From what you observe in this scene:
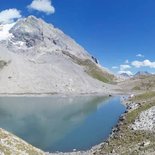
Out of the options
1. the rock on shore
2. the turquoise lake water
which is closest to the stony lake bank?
the rock on shore

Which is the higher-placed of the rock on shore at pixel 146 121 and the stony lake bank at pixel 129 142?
the rock on shore at pixel 146 121

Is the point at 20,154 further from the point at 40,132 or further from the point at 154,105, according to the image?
the point at 40,132

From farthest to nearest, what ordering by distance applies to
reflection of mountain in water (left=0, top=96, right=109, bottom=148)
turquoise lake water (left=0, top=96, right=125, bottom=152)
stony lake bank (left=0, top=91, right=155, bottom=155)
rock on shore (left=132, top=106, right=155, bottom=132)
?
1. reflection of mountain in water (left=0, top=96, right=109, bottom=148)
2. turquoise lake water (left=0, top=96, right=125, bottom=152)
3. rock on shore (left=132, top=106, right=155, bottom=132)
4. stony lake bank (left=0, top=91, right=155, bottom=155)

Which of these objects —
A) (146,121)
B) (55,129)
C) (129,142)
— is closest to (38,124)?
(55,129)

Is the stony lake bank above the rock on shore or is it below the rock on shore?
below

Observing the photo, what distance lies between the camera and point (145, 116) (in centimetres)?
6372

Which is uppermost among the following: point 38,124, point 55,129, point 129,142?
point 129,142

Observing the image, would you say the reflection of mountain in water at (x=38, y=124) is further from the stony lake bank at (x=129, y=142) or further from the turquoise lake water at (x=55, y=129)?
the stony lake bank at (x=129, y=142)

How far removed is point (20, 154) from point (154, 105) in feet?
164

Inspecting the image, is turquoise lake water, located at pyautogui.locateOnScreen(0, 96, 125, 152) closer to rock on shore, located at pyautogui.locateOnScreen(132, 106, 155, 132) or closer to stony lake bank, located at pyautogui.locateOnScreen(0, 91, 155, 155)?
stony lake bank, located at pyautogui.locateOnScreen(0, 91, 155, 155)

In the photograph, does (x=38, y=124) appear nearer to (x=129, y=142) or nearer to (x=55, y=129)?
(x=55, y=129)

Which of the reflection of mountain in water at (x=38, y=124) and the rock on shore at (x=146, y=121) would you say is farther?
the reflection of mountain in water at (x=38, y=124)

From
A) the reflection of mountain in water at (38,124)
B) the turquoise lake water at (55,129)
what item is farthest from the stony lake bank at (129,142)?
the reflection of mountain in water at (38,124)

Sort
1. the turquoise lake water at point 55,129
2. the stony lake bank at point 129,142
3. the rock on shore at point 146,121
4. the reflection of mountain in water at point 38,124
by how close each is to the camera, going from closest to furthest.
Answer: the stony lake bank at point 129,142 → the rock on shore at point 146,121 → the turquoise lake water at point 55,129 → the reflection of mountain in water at point 38,124
